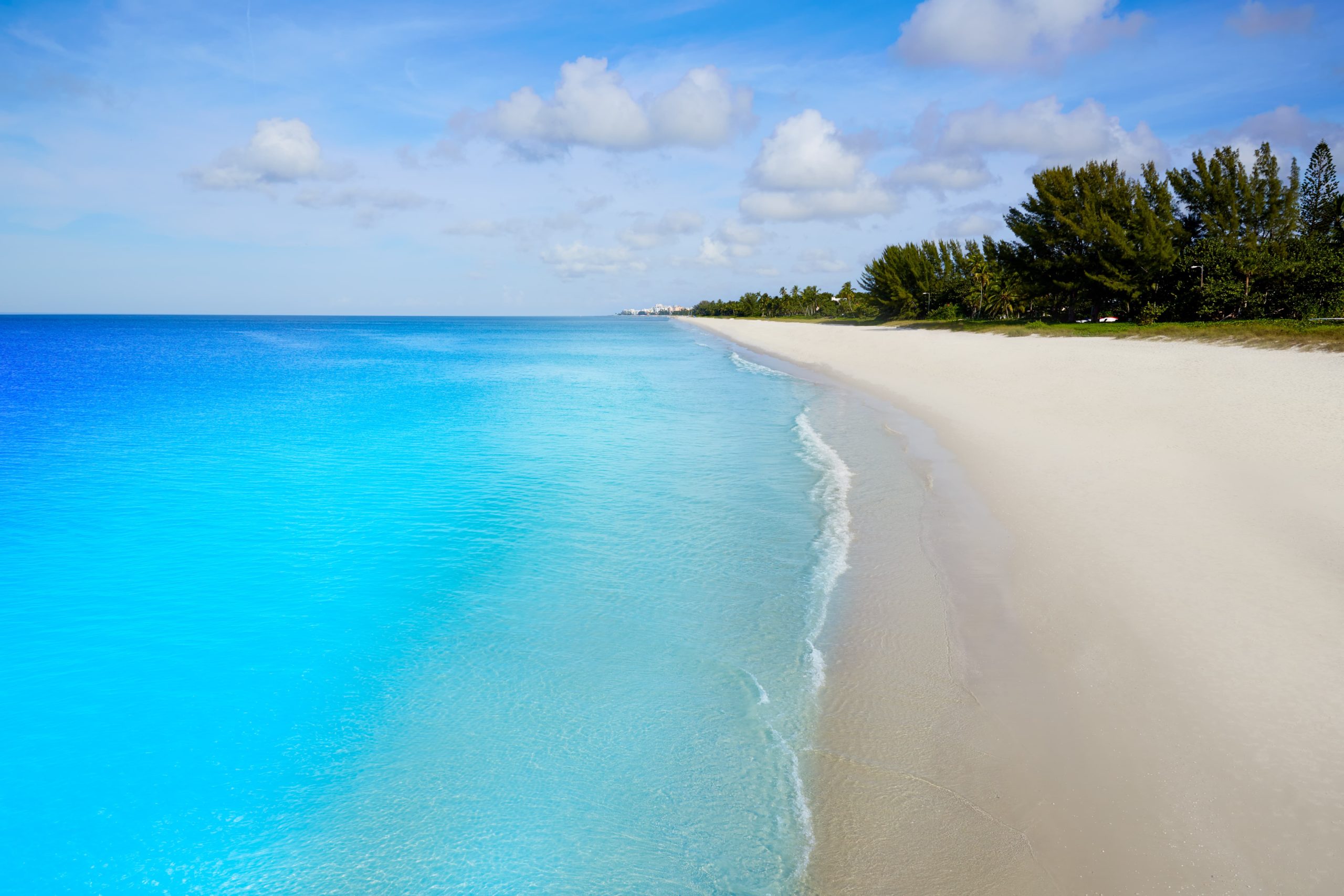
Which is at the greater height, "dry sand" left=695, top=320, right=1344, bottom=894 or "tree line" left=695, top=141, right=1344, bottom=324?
"tree line" left=695, top=141, right=1344, bottom=324

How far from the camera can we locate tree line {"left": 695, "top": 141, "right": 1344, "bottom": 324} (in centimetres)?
3588

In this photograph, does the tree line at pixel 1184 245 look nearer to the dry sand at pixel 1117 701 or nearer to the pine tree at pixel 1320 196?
the pine tree at pixel 1320 196

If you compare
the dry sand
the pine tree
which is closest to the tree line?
the pine tree

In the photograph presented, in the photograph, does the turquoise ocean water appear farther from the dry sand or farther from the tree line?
the tree line

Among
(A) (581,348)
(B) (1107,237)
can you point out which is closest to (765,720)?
(B) (1107,237)

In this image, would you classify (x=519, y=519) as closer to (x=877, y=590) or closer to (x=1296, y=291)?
(x=877, y=590)

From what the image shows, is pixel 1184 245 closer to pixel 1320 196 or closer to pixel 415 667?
pixel 1320 196

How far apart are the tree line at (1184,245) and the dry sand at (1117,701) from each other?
3238cm

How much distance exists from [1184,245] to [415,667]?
177 ft

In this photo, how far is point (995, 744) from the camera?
4965 mm

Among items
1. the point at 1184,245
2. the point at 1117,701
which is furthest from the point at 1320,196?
the point at 1117,701

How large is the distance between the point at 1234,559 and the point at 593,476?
996 centimetres

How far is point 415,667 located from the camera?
21.7 ft

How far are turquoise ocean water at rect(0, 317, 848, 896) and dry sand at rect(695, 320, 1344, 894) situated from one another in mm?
629
